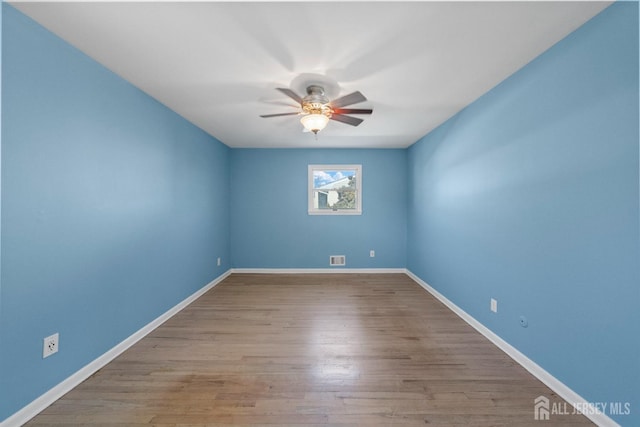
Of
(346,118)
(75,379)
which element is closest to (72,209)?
(75,379)

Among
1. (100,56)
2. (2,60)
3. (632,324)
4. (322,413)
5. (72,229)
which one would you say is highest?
(100,56)

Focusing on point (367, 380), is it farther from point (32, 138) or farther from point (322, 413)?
point (32, 138)

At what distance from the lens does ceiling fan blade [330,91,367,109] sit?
2.03 meters

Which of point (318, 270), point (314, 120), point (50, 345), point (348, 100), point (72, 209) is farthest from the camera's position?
point (318, 270)

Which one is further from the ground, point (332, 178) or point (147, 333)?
point (332, 178)

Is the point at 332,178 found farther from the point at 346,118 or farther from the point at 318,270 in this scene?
the point at 346,118

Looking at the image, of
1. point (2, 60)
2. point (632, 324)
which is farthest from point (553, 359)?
point (2, 60)

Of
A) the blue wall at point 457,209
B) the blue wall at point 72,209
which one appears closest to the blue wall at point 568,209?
the blue wall at point 457,209

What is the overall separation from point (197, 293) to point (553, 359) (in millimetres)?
3708

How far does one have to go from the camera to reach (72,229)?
166cm

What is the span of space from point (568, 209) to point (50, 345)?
3.41 m

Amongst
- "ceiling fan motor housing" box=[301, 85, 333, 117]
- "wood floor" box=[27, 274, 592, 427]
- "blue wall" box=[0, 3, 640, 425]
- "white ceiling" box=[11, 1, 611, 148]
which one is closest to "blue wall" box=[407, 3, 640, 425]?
"blue wall" box=[0, 3, 640, 425]

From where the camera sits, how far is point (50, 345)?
1540 millimetres

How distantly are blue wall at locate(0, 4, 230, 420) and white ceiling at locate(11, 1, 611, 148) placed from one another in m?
0.26
